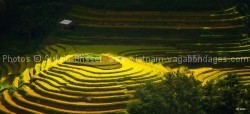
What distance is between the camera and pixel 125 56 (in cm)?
3903

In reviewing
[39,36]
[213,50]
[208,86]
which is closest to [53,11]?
[39,36]

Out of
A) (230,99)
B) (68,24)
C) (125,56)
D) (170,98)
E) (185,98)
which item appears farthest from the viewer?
(68,24)

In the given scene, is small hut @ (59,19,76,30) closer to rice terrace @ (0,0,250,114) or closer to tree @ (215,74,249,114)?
rice terrace @ (0,0,250,114)

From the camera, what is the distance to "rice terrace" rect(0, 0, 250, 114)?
83.7ft

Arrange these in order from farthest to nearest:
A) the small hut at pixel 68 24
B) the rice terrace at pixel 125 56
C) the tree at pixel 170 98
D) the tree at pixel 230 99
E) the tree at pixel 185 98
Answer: the small hut at pixel 68 24
the rice terrace at pixel 125 56
the tree at pixel 230 99
the tree at pixel 185 98
the tree at pixel 170 98

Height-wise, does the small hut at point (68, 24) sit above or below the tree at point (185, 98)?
above

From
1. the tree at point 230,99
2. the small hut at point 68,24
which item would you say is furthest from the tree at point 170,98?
the small hut at point 68,24

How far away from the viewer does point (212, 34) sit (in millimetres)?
43094

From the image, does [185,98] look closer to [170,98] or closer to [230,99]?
[170,98]

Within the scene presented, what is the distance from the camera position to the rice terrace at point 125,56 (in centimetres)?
2550

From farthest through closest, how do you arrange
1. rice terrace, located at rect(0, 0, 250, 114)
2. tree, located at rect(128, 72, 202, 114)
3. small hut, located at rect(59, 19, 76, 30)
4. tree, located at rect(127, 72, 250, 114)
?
small hut, located at rect(59, 19, 76, 30) < rice terrace, located at rect(0, 0, 250, 114) < tree, located at rect(127, 72, 250, 114) < tree, located at rect(128, 72, 202, 114)

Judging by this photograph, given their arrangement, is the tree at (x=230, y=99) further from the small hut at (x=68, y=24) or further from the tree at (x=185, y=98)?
the small hut at (x=68, y=24)

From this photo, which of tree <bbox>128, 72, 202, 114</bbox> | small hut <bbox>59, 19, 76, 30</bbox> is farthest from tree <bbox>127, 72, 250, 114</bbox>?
small hut <bbox>59, 19, 76, 30</bbox>

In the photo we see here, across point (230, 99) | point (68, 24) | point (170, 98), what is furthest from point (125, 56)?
point (230, 99)
